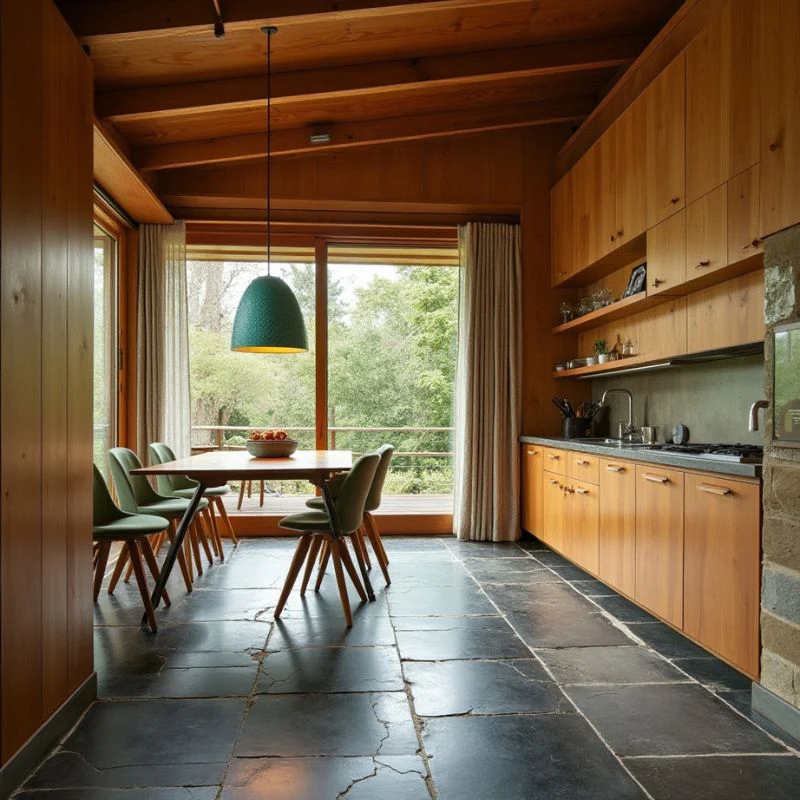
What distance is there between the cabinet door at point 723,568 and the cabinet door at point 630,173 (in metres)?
1.70

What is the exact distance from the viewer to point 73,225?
241cm

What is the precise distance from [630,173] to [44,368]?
10.7 ft

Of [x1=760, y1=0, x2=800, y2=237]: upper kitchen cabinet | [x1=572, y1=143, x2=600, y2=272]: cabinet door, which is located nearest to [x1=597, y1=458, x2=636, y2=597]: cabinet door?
[x1=760, y1=0, x2=800, y2=237]: upper kitchen cabinet

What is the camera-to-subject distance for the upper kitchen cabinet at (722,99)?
2.71 m

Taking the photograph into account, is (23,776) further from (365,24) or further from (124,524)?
(365,24)

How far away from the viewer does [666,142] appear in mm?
3533

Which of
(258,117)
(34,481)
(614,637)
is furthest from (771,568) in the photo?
(258,117)

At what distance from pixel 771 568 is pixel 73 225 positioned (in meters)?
2.62

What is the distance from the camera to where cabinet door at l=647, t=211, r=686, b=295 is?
133 inches

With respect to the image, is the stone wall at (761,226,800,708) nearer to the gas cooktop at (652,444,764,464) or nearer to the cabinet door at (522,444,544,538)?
the gas cooktop at (652,444,764,464)

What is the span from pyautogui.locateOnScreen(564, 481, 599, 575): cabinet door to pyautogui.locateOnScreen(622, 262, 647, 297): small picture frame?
45.6 inches

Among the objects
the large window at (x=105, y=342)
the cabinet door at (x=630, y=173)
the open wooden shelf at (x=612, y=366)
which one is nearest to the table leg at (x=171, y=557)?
the large window at (x=105, y=342)

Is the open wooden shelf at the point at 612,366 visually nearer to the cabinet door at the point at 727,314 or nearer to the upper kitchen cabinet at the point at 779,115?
the cabinet door at the point at 727,314

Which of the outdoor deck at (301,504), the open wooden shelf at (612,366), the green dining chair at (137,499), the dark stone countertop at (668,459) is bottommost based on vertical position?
the outdoor deck at (301,504)
